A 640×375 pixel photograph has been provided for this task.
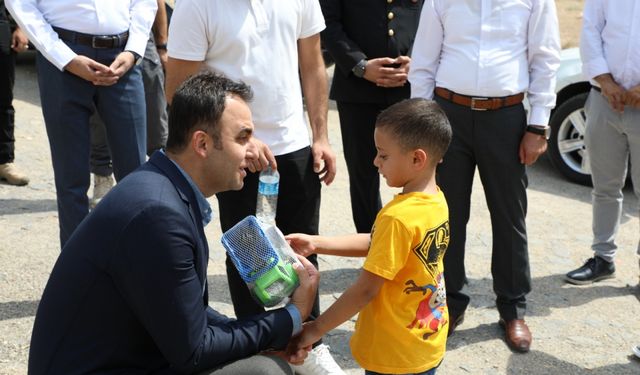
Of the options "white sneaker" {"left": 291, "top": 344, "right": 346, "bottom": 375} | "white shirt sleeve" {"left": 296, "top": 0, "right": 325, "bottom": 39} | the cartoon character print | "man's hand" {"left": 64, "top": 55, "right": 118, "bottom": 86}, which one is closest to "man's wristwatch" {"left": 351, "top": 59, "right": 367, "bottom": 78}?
"white shirt sleeve" {"left": 296, "top": 0, "right": 325, "bottom": 39}

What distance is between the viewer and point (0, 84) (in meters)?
6.56

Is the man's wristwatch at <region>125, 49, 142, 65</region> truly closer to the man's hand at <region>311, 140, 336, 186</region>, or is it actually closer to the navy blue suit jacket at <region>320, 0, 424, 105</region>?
the navy blue suit jacket at <region>320, 0, 424, 105</region>

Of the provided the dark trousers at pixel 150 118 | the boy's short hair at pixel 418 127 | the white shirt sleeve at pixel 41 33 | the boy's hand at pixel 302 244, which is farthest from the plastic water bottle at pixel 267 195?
the dark trousers at pixel 150 118

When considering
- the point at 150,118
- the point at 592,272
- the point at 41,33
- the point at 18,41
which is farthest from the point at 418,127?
the point at 18,41

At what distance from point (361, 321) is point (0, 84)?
4.20m

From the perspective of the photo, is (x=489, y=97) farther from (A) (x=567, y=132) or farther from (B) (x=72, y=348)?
(A) (x=567, y=132)

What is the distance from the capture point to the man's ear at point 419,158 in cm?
327

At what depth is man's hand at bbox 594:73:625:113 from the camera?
523 centimetres

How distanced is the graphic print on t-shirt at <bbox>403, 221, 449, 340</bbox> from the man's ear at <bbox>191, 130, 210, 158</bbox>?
821 millimetres

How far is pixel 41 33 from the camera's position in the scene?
4785 millimetres

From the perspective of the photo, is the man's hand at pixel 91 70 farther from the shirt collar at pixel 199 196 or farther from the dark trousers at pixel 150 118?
the shirt collar at pixel 199 196

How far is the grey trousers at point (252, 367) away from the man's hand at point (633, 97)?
305 centimetres

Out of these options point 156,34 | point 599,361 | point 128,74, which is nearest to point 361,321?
point 599,361

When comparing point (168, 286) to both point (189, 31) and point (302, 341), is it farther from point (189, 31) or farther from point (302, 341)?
point (189, 31)
